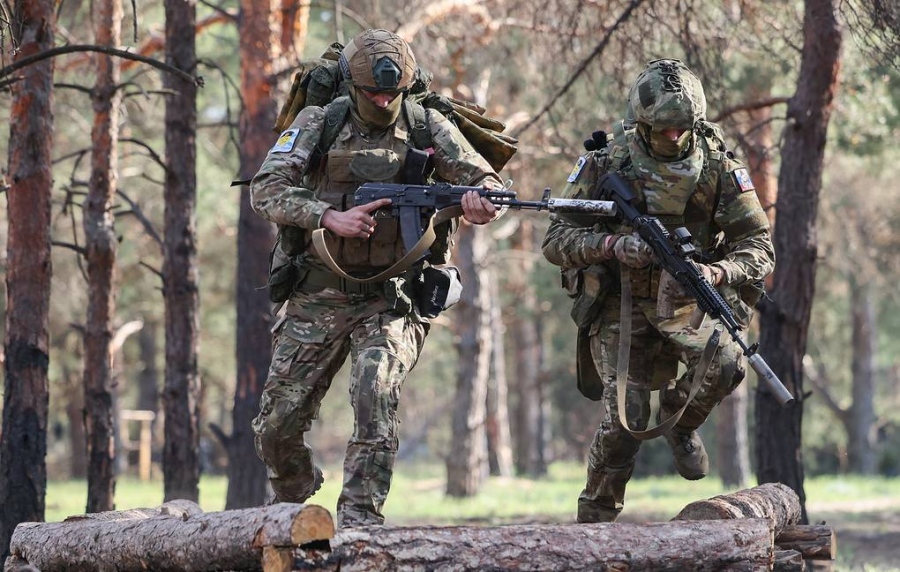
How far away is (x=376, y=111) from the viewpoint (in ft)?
22.6

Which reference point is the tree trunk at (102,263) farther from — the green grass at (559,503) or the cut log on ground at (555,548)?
the cut log on ground at (555,548)

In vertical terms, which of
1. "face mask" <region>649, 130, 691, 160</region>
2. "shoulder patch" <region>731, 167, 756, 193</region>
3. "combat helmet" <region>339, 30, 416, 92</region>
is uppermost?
"combat helmet" <region>339, 30, 416, 92</region>

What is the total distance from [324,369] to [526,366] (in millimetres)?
24488

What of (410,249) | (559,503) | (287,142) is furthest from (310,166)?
(559,503)

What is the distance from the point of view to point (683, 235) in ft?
23.0

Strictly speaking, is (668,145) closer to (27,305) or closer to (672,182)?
(672,182)

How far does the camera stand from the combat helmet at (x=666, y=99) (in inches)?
283

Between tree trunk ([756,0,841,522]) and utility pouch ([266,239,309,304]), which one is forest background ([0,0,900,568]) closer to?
tree trunk ([756,0,841,522])

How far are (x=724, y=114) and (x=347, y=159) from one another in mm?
5381

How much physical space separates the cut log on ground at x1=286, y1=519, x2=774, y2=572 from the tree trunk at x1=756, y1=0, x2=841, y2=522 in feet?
16.9

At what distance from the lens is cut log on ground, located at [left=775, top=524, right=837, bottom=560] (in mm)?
7562

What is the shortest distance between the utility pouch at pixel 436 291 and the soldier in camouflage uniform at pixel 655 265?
2.47 feet

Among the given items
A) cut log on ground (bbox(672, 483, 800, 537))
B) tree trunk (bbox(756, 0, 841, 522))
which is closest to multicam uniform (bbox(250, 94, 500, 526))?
cut log on ground (bbox(672, 483, 800, 537))

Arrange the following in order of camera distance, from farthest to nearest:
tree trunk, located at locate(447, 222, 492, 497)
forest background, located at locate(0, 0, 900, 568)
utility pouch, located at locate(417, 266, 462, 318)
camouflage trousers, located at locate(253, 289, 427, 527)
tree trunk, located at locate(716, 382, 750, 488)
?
tree trunk, located at locate(716, 382, 750, 488) → tree trunk, located at locate(447, 222, 492, 497) → forest background, located at locate(0, 0, 900, 568) → utility pouch, located at locate(417, 266, 462, 318) → camouflage trousers, located at locate(253, 289, 427, 527)
